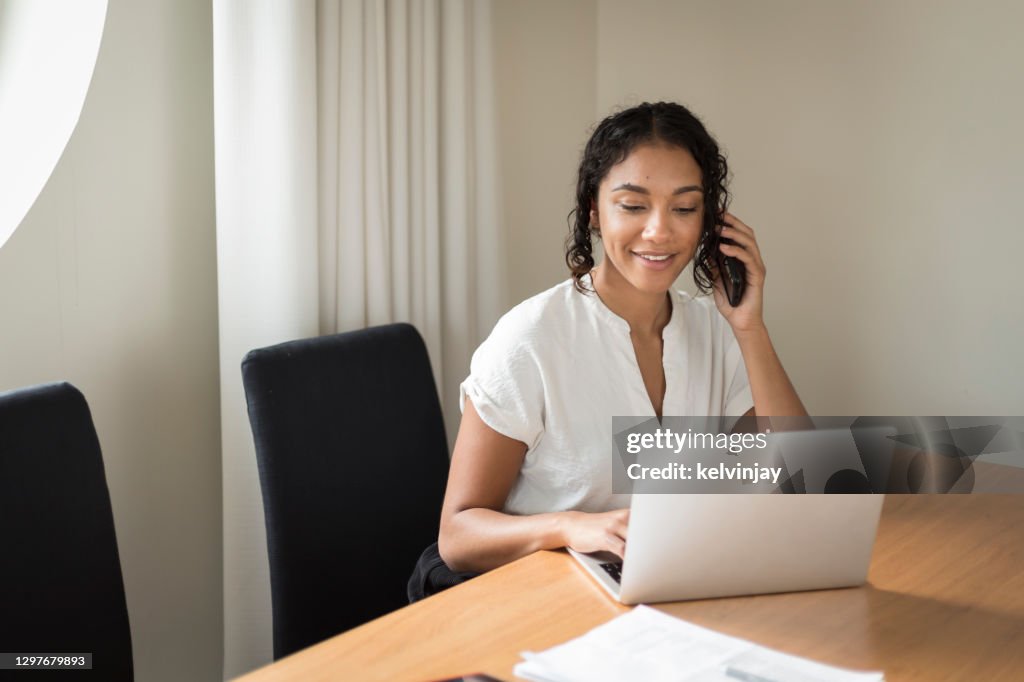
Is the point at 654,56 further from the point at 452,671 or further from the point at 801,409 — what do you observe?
the point at 452,671

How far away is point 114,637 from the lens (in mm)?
1502

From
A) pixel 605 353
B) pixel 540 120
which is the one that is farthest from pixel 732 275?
pixel 540 120

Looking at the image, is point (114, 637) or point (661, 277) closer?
point (114, 637)

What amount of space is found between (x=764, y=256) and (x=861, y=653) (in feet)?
5.25

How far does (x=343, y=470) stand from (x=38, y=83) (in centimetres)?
90

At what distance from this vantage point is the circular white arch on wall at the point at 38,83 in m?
1.82

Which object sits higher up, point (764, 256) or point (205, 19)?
point (205, 19)

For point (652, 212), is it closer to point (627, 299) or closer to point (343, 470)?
point (627, 299)

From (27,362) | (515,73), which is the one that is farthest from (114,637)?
(515,73)

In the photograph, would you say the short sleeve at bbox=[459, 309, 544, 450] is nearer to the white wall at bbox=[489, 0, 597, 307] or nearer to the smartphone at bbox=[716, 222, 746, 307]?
the smartphone at bbox=[716, 222, 746, 307]

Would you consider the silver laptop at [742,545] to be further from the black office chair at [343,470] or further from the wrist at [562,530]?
the black office chair at [343,470]

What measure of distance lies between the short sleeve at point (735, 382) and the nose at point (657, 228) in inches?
13.3

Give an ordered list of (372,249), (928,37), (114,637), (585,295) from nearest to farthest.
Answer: (114,637)
(585,295)
(372,249)
(928,37)

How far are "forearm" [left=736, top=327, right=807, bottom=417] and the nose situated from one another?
0.97 ft
